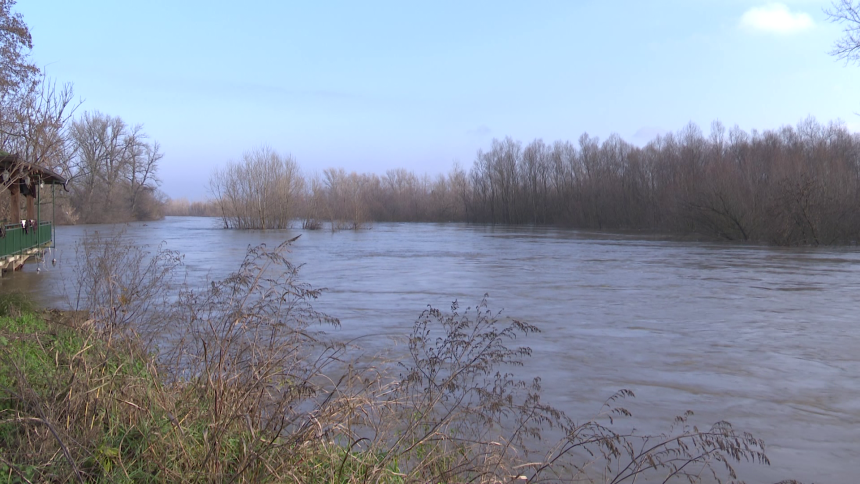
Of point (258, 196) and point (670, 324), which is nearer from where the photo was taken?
point (670, 324)

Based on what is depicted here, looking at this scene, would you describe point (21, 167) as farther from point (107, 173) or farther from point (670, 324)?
point (107, 173)

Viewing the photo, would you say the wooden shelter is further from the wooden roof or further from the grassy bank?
the grassy bank

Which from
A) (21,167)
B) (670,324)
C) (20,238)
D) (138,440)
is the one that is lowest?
(670,324)

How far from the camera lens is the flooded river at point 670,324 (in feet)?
21.3

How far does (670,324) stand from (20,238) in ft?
58.2

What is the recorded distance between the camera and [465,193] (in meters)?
84.9

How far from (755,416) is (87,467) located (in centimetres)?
589

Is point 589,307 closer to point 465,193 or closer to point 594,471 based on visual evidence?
point 594,471

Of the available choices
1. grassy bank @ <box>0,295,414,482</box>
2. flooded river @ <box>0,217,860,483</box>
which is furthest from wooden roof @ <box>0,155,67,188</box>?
grassy bank @ <box>0,295,414,482</box>

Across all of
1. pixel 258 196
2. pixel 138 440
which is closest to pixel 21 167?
pixel 138 440

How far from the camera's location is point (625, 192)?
58719 mm

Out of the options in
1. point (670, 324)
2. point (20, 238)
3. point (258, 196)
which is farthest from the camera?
point (258, 196)

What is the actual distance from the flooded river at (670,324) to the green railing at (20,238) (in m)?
0.80

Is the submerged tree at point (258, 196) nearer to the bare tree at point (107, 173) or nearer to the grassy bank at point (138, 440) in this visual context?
the bare tree at point (107, 173)
